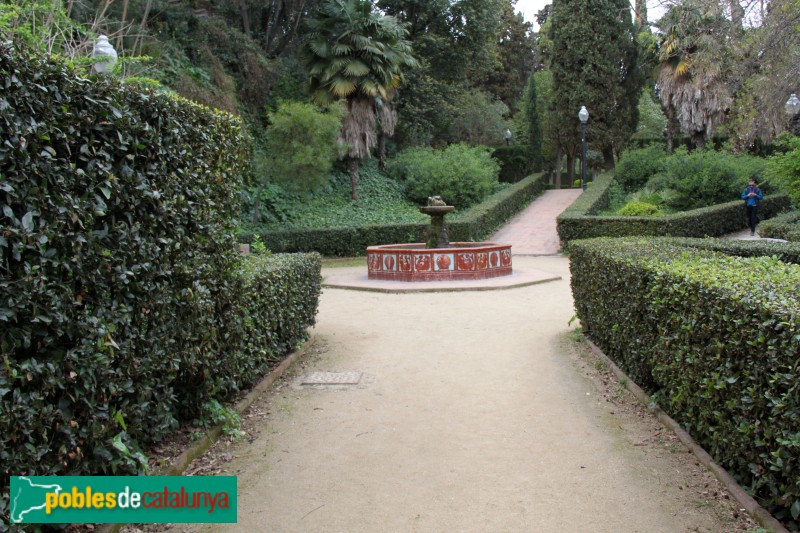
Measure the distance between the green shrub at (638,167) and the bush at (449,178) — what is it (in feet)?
21.1

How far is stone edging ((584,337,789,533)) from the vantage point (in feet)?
10.7

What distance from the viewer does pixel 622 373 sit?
629 cm

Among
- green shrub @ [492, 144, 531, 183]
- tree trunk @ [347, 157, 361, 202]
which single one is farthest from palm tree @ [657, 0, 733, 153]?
tree trunk @ [347, 157, 361, 202]

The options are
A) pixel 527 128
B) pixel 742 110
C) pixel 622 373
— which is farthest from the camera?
pixel 527 128

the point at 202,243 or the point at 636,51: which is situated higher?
the point at 636,51

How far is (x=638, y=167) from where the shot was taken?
30312mm

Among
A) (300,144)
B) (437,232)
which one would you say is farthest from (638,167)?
(437,232)

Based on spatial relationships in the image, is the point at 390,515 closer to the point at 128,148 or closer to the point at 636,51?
the point at 128,148

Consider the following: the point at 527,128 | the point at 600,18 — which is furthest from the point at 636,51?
the point at 527,128

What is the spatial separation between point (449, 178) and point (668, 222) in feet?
38.7

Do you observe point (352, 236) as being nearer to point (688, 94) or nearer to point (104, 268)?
point (688, 94)

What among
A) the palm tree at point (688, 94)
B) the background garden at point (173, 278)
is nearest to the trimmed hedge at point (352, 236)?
the background garden at point (173, 278)

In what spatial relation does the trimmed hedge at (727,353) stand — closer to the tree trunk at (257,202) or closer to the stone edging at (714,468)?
the stone edging at (714,468)

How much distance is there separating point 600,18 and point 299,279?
1162 inches
